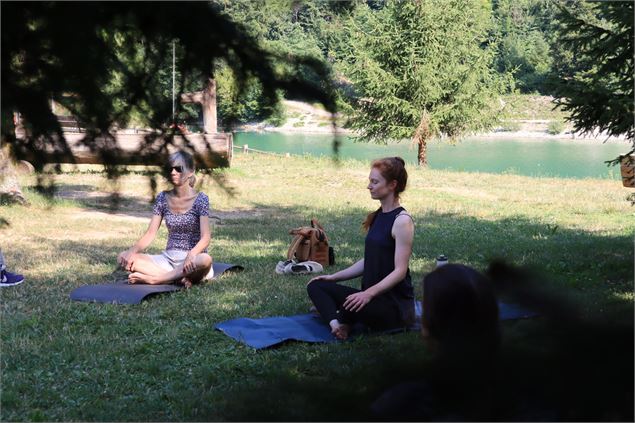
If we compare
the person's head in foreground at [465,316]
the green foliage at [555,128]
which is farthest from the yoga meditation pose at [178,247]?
the green foliage at [555,128]

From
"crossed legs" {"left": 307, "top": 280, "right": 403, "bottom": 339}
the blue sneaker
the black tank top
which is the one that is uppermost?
the black tank top

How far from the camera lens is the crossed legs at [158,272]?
700cm

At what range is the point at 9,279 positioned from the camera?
7.33m

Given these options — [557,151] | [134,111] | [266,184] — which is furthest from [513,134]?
[134,111]

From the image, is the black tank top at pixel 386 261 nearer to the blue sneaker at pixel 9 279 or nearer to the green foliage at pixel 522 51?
the blue sneaker at pixel 9 279

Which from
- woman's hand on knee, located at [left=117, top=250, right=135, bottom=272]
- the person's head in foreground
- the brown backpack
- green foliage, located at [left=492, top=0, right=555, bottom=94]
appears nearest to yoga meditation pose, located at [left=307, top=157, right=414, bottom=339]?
woman's hand on knee, located at [left=117, top=250, right=135, bottom=272]

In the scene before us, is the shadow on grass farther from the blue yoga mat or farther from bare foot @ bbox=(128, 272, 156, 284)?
bare foot @ bbox=(128, 272, 156, 284)

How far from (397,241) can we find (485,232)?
20.1 feet

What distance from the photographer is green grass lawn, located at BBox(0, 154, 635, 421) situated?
135 cm

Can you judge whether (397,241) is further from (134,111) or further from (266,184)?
(266,184)

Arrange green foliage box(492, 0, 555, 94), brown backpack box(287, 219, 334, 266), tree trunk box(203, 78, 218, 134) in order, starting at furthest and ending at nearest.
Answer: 1. green foliage box(492, 0, 555, 94)
2. brown backpack box(287, 219, 334, 266)
3. tree trunk box(203, 78, 218, 134)

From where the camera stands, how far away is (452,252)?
9438mm

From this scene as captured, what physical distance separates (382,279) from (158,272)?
7.42ft

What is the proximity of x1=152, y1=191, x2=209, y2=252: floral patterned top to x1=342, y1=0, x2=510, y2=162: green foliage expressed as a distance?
19108 millimetres
